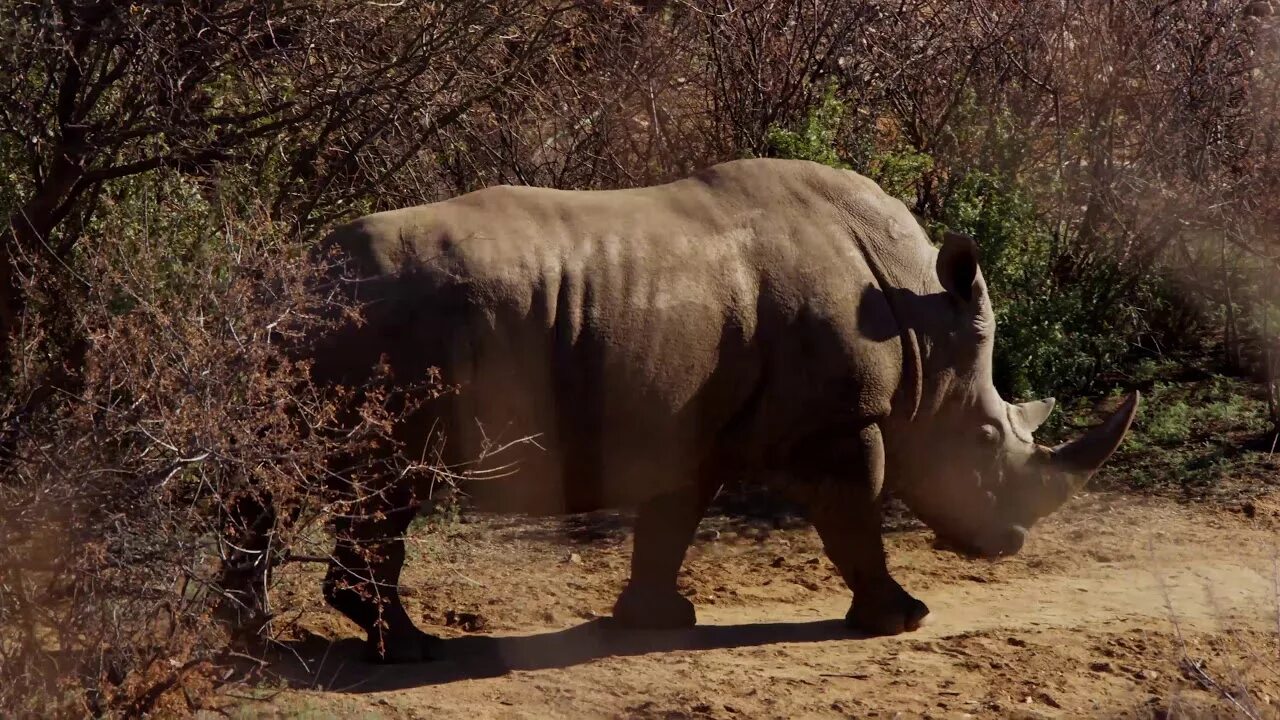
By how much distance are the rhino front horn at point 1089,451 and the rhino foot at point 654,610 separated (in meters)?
1.96

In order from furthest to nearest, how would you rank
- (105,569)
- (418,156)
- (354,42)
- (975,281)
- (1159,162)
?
(1159,162) → (418,156) → (354,42) → (975,281) → (105,569)

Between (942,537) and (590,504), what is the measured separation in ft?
6.31

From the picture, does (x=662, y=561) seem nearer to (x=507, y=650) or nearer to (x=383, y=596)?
(x=507, y=650)

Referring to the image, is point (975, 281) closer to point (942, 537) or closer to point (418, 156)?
point (942, 537)

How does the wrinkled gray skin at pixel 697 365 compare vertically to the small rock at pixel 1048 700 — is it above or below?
above

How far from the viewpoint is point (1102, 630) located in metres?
7.78

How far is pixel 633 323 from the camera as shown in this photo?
713 centimetres

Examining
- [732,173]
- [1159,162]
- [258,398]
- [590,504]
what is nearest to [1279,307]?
[1159,162]

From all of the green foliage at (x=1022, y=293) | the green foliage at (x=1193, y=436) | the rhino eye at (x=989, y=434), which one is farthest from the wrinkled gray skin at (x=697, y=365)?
the green foliage at (x=1193, y=436)

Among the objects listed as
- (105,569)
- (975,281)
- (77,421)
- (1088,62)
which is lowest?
(105,569)

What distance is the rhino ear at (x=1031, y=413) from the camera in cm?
834

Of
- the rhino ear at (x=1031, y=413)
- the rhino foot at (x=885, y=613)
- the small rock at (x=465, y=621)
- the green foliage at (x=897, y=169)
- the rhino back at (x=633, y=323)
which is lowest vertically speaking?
the small rock at (x=465, y=621)

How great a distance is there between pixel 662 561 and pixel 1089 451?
2159 mm

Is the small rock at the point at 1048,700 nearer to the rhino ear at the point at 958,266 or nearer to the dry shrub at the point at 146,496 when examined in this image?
the rhino ear at the point at 958,266
